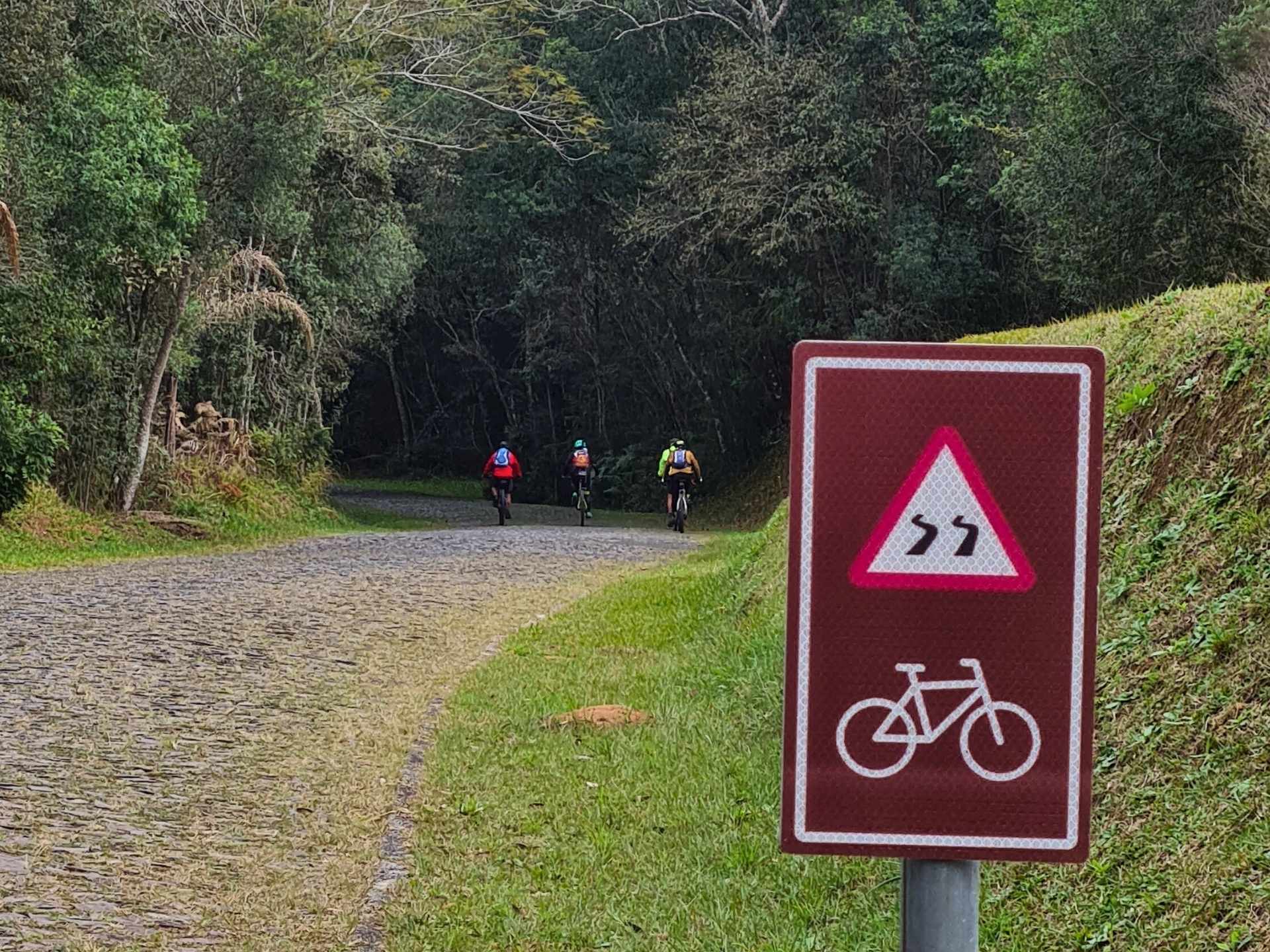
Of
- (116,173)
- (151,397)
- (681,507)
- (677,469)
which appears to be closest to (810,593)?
(116,173)

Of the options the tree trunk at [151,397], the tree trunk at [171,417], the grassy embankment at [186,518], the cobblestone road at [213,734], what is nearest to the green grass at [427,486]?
the grassy embankment at [186,518]

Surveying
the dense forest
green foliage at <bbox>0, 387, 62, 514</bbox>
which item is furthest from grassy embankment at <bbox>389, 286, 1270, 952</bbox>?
the dense forest

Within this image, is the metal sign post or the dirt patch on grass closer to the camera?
the metal sign post

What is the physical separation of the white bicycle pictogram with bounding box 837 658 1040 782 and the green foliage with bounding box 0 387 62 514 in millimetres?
19179

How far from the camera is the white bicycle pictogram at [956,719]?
6.29ft

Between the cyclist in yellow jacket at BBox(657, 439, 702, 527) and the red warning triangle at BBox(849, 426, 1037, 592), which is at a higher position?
the cyclist in yellow jacket at BBox(657, 439, 702, 527)

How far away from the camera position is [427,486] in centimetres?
5269

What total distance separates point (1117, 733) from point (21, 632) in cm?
926

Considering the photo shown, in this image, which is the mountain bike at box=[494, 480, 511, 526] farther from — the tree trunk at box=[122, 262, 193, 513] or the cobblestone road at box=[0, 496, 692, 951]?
the cobblestone road at box=[0, 496, 692, 951]

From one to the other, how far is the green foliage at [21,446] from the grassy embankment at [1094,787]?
11496 millimetres

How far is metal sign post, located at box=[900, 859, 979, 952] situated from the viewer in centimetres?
179

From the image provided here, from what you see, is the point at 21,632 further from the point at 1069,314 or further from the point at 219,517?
the point at 1069,314

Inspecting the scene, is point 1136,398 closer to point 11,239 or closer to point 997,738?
point 997,738

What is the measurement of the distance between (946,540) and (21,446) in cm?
1963
